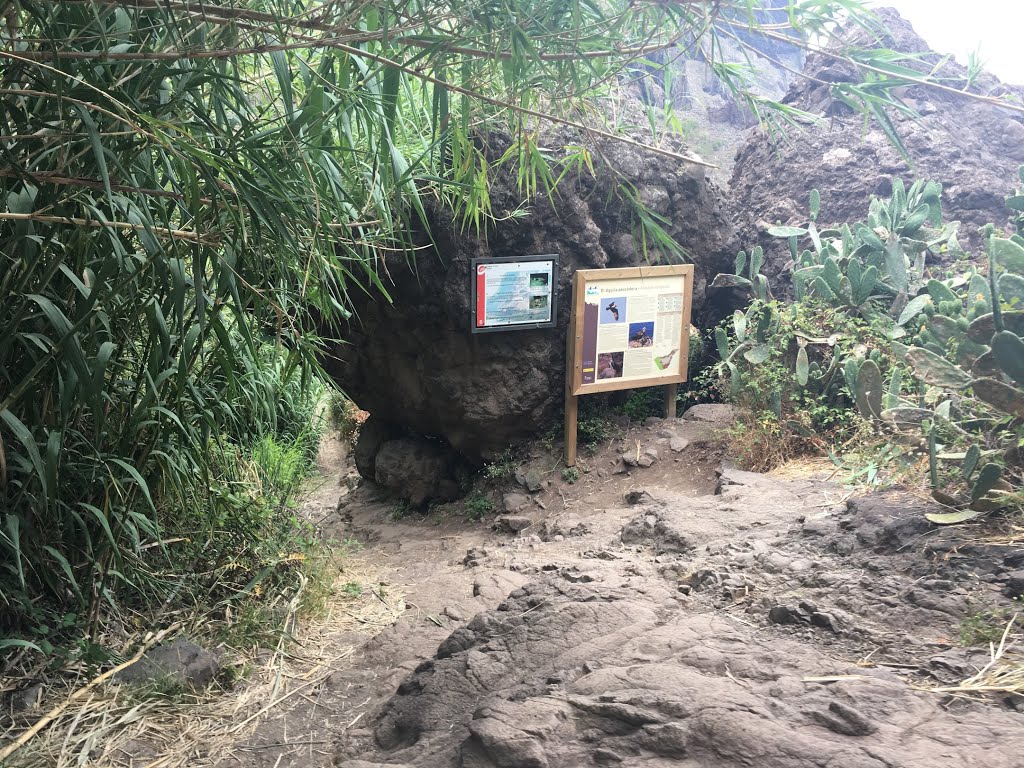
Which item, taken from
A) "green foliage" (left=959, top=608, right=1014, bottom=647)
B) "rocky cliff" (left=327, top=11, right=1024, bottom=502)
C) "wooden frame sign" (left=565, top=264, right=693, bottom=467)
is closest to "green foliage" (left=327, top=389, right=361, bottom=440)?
"rocky cliff" (left=327, top=11, right=1024, bottom=502)

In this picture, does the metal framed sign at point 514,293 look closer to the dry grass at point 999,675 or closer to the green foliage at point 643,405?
the green foliage at point 643,405

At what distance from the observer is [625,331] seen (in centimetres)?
568

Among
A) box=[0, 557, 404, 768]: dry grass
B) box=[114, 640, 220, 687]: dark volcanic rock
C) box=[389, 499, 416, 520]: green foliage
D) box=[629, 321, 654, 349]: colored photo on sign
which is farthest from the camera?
box=[389, 499, 416, 520]: green foliage

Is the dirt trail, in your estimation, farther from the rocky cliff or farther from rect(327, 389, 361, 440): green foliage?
rect(327, 389, 361, 440): green foliage

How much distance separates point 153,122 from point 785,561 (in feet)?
8.62

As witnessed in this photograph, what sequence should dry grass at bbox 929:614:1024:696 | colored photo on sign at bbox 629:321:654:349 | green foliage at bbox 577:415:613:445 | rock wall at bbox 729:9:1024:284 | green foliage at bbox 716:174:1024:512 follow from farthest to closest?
rock wall at bbox 729:9:1024:284 → green foliage at bbox 577:415:613:445 → colored photo on sign at bbox 629:321:654:349 → green foliage at bbox 716:174:1024:512 → dry grass at bbox 929:614:1024:696

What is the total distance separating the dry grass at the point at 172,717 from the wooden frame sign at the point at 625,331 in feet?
9.65

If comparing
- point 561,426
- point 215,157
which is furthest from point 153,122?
point 561,426

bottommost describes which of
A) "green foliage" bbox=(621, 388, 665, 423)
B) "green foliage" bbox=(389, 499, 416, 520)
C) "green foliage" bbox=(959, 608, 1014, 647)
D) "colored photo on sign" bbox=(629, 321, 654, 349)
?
"green foliage" bbox=(389, 499, 416, 520)

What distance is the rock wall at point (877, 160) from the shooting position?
22.3ft

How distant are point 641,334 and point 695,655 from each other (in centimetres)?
371

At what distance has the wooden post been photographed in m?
5.52

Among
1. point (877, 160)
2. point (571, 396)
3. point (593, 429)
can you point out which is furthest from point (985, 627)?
point (877, 160)

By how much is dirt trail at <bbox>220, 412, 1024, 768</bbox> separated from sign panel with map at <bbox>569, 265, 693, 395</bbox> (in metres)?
1.54
